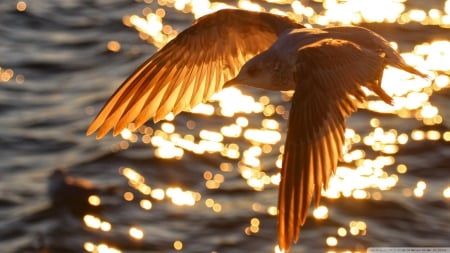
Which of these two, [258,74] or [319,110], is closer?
[319,110]

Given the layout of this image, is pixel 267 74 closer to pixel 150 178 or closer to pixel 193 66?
pixel 193 66

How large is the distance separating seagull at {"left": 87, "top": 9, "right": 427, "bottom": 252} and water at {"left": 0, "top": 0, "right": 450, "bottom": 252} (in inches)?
184

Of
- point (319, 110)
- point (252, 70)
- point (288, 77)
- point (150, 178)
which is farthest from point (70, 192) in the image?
point (319, 110)

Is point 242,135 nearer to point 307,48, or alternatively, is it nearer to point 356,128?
point 356,128

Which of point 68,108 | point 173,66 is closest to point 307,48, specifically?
point 173,66

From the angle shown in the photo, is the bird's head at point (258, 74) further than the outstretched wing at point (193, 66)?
No

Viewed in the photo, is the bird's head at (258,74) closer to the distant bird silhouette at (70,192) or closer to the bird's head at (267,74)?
the bird's head at (267,74)

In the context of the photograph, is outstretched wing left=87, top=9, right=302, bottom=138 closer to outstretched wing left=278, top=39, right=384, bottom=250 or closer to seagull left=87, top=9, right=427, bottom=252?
seagull left=87, top=9, right=427, bottom=252

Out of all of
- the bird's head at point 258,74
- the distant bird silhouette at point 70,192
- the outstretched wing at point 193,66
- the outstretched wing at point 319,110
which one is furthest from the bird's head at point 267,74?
the distant bird silhouette at point 70,192

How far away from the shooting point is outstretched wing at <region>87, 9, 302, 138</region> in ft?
26.9

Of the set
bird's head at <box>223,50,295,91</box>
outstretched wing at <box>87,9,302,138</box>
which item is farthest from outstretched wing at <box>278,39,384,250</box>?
outstretched wing at <box>87,9,302,138</box>

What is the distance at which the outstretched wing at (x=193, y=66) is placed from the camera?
26.9ft

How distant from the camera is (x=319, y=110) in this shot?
7.07 meters

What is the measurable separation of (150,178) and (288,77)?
22.7 ft
